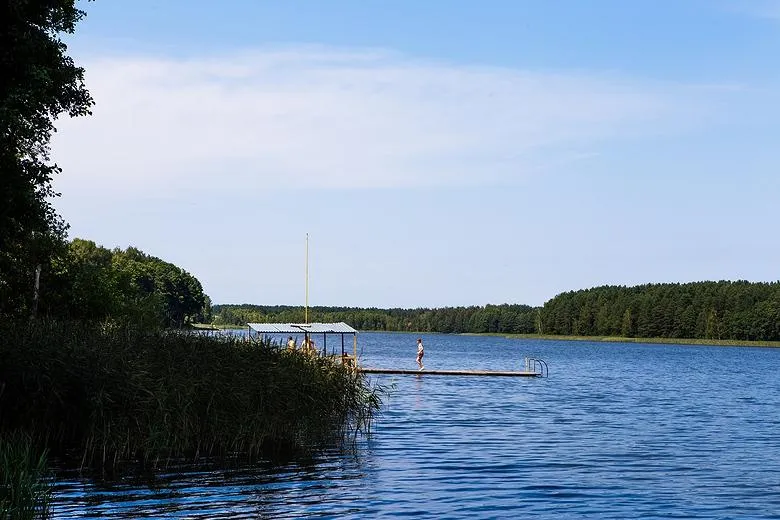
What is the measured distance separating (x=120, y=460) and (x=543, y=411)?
27.4 metres

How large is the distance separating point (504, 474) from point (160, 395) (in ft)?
31.7

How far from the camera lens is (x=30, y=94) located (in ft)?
80.1

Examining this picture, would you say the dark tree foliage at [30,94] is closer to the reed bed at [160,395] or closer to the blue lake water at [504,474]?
the reed bed at [160,395]

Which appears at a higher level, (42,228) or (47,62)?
(47,62)

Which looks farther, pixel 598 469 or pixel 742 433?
pixel 742 433

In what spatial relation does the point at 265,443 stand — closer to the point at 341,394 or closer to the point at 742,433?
the point at 341,394

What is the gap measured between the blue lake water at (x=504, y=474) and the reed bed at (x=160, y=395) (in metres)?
1.27

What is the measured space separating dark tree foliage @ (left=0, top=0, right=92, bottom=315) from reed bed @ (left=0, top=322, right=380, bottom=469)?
11.7ft

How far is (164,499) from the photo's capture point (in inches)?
825

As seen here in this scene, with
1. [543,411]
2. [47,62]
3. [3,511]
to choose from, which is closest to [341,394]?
[47,62]

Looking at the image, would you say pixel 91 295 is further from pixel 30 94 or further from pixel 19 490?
pixel 19 490

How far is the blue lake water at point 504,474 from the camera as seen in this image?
21.1 m

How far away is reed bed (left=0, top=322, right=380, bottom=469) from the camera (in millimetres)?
23828

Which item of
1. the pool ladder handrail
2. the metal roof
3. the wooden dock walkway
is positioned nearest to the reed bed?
the metal roof
